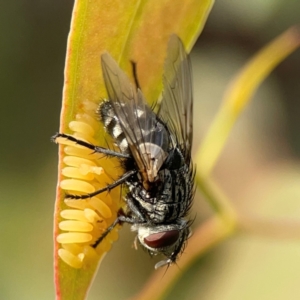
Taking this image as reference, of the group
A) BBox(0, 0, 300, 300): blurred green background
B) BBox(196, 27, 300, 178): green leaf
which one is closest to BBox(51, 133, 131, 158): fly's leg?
BBox(196, 27, 300, 178): green leaf

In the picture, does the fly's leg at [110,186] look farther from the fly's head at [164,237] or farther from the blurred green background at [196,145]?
the blurred green background at [196,145]

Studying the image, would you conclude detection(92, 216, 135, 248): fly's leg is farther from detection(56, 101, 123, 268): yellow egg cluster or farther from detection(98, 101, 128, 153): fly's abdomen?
detection(98, 101, 128, 153): fly's abdomen

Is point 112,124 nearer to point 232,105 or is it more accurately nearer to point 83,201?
point 83,201

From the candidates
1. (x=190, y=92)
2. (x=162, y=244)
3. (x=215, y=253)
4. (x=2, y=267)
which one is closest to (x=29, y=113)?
(x=2, y=267)

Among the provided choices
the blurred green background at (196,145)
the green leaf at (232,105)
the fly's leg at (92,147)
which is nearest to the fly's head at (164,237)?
the fly's leg at (92,147)

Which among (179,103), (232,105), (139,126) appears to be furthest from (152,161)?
(232,105)

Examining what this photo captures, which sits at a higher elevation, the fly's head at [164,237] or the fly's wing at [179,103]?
the fly's wing at [179,103]
